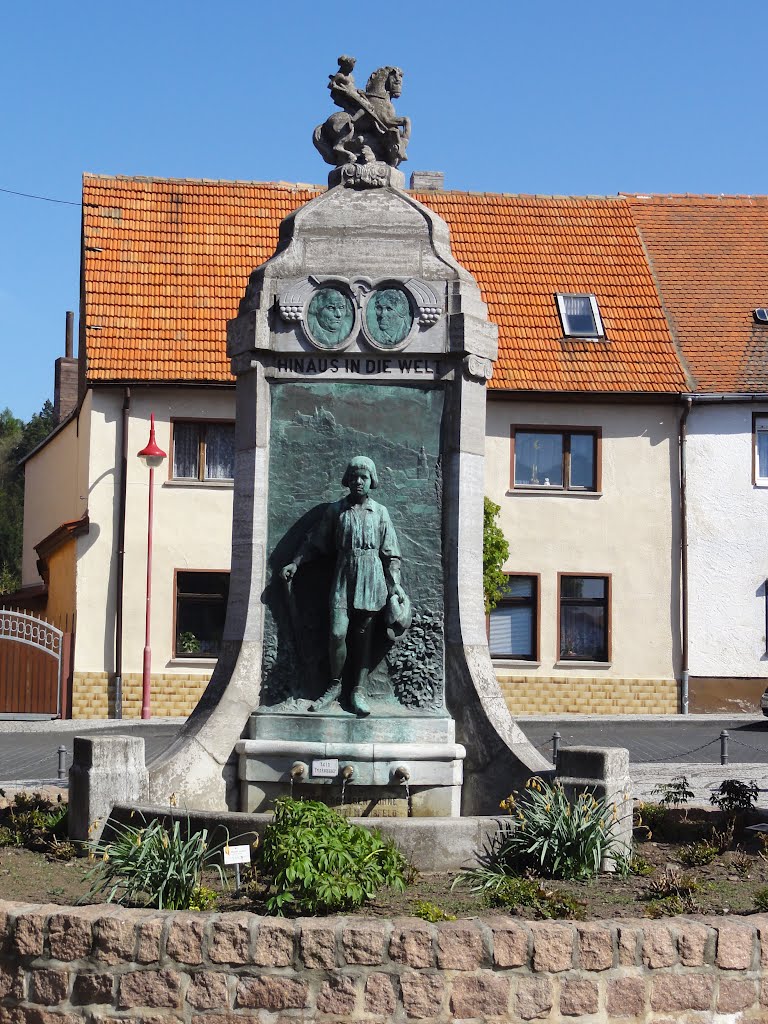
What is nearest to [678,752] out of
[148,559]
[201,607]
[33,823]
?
[201,607]

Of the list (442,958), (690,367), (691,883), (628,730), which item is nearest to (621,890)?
(691,883)

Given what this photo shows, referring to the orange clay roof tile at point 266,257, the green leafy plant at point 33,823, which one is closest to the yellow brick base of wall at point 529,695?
the orange clay roof tile at point 266,257

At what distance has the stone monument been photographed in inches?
397

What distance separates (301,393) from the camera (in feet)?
34.8

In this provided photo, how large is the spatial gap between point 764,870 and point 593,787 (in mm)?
1073

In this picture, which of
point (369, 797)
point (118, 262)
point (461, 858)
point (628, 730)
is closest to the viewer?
point (461, 858)

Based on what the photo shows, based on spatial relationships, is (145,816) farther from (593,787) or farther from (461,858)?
(593,787)

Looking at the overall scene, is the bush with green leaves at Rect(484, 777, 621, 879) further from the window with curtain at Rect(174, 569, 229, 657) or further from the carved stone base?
the window with curtain at Rect(174, 569, 229, 657)

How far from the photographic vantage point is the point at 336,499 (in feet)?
34.2

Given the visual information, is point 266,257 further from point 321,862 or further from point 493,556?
point 321,862

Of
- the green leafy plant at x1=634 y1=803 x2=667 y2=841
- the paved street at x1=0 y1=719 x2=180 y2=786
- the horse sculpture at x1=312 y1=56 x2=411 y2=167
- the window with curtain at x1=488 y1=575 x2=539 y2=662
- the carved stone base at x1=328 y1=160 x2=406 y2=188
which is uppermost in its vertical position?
the horse sculpture at x1=312 y1=56 x2=411 y2=167

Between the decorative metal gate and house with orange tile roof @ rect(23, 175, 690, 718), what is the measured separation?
0.37m

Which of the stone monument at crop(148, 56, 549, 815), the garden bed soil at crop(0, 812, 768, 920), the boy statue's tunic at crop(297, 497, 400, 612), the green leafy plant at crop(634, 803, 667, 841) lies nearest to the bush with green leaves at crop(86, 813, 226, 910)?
the garden bed soil at crop(0, 812, 768, 920)

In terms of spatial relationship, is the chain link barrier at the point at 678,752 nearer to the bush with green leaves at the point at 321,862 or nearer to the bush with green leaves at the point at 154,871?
the bush with green leaves at the point at 321,862
